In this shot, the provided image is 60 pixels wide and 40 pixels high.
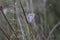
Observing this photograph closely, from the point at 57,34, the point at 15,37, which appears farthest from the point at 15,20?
the point at 57,34

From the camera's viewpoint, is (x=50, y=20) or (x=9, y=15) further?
(x=50, y=20)

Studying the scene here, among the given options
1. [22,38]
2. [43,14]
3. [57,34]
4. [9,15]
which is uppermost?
[9,15]

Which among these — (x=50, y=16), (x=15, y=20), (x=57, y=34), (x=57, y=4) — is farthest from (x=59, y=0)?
(x=15, y=20)

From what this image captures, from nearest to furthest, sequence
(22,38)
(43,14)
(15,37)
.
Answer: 1. (15,37)
2. (22,38)
3. (43,14)

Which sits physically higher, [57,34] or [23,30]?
[23,30]

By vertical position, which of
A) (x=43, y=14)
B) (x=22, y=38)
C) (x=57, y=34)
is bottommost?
(x=57, y=34)

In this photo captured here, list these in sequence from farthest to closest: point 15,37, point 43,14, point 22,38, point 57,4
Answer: point 57,4, point 43,14, point 22,38, point 15,37

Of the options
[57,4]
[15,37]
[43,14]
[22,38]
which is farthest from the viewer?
[57,4]

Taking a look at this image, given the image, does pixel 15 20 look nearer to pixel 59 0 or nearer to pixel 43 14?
pixel 43 14

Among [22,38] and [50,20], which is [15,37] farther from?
[50,20]
